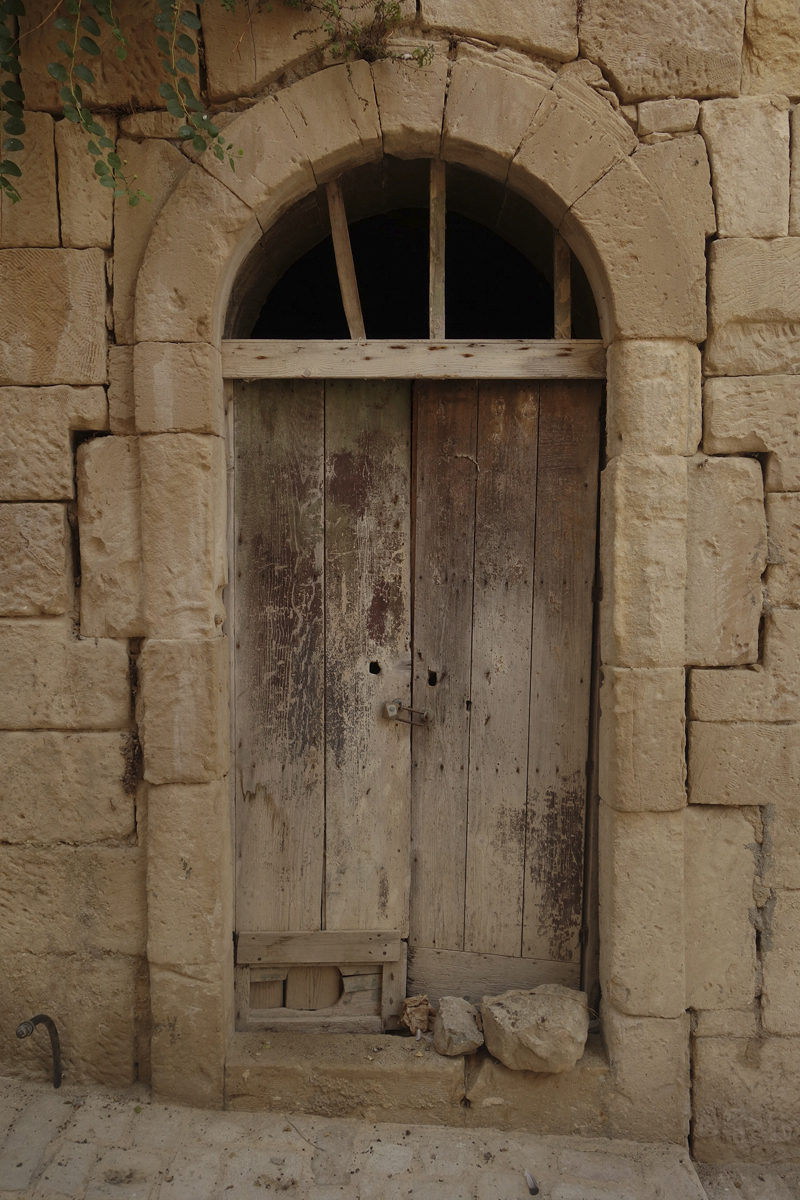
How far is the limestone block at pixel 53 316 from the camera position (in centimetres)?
246

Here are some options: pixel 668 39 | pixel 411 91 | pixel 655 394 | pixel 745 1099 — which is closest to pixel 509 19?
pixel 411 91

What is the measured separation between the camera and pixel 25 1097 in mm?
2514

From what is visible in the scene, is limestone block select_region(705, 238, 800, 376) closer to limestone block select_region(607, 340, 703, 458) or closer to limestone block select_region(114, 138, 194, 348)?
limestone block select_region(607, 340, 703, 458)

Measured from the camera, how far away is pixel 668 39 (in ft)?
7.84

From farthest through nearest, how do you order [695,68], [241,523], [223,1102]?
1. [241,523]
2. [223,1102]
3. [695,68]

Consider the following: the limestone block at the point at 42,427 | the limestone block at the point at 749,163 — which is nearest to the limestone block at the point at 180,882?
the limestone block at the point at 42,427

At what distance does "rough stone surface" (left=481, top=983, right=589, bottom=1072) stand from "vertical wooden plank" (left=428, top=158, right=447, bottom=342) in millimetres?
2310

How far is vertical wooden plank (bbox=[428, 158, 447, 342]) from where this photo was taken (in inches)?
102

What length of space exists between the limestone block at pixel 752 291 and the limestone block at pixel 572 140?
458 mm

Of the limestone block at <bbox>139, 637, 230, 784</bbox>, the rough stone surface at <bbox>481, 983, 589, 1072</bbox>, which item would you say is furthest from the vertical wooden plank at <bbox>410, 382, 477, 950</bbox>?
the limestone block at <bbox>139, 637, 230, 784</bbox>

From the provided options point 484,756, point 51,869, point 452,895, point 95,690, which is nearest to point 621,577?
point 484,756

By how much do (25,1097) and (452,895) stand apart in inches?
62.6

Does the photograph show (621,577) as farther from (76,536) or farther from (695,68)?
(76,536)

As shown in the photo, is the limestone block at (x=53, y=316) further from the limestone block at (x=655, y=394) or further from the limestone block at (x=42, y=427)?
the limestone block at (x=655, y=394)
